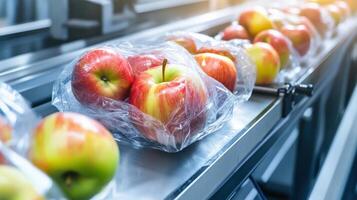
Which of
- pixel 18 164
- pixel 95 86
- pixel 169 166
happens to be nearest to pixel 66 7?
pixel 95 86

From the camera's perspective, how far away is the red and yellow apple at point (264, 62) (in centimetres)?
101

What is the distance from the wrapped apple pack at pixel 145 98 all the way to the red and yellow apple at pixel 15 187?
272 millimetres

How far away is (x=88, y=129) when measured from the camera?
498 millimetres

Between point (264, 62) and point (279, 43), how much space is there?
14cm

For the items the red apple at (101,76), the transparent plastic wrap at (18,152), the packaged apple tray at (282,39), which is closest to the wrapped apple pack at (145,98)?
the red apple at (101,76)

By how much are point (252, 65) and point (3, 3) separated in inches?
26.4

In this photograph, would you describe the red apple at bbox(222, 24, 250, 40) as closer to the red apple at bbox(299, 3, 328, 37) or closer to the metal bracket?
the metal bracket

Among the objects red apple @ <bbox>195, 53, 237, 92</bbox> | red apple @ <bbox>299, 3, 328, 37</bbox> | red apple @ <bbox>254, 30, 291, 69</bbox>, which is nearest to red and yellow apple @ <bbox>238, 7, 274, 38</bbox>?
red apple @ <bbox>254, 30, 291, 69</bbox>

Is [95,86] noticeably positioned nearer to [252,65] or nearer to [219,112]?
[219,112]

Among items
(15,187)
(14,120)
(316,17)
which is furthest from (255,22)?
(15,187)

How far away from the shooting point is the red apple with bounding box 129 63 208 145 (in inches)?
25.1

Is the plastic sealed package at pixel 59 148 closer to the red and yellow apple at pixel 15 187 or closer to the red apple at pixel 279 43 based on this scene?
the red and yellow apple at pixel 15 187

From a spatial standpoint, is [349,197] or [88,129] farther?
[349,197]

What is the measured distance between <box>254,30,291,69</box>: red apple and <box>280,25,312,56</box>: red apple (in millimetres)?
109
